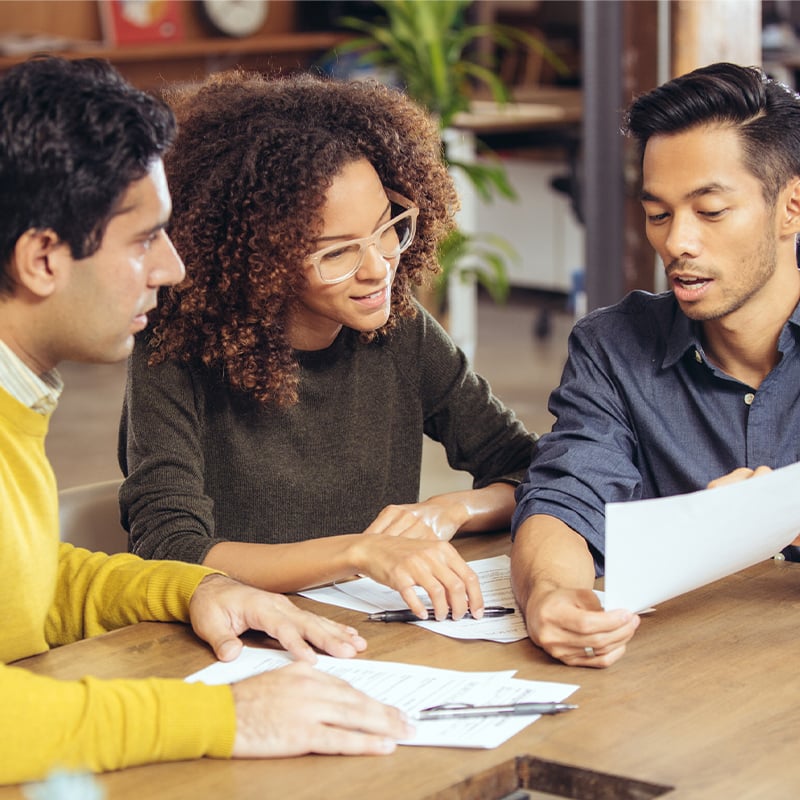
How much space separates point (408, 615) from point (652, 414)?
540 mm

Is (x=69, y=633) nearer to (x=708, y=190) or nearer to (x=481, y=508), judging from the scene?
(x=481, y=508)

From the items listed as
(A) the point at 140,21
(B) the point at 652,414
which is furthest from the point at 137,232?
(A) the point at 140,21

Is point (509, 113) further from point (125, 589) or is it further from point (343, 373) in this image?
point (125, 589)

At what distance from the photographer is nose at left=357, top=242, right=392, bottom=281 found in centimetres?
183

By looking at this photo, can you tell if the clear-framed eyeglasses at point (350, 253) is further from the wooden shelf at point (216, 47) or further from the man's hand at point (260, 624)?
the wooden shelf at point (216, 47)

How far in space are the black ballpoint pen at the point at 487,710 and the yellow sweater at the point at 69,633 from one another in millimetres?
190

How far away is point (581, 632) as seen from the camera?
4.54 ft

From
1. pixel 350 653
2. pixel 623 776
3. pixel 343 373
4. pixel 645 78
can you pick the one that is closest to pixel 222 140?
pixel 343 373

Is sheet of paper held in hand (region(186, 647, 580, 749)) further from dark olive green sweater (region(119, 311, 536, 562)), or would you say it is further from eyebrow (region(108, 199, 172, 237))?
eyebrow (region(108, 199, 172, 237))

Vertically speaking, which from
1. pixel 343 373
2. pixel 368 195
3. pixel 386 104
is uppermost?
pixel 386 104

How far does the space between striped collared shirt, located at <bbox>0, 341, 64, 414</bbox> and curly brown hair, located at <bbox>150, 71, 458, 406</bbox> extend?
1.55 feet

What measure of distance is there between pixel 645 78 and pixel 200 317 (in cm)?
255

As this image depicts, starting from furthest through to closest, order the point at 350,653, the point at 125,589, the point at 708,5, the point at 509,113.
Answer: the point at 509,113, the point at 708,5, the point at 125,589, the point at 350,653

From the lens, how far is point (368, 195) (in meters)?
1.85
